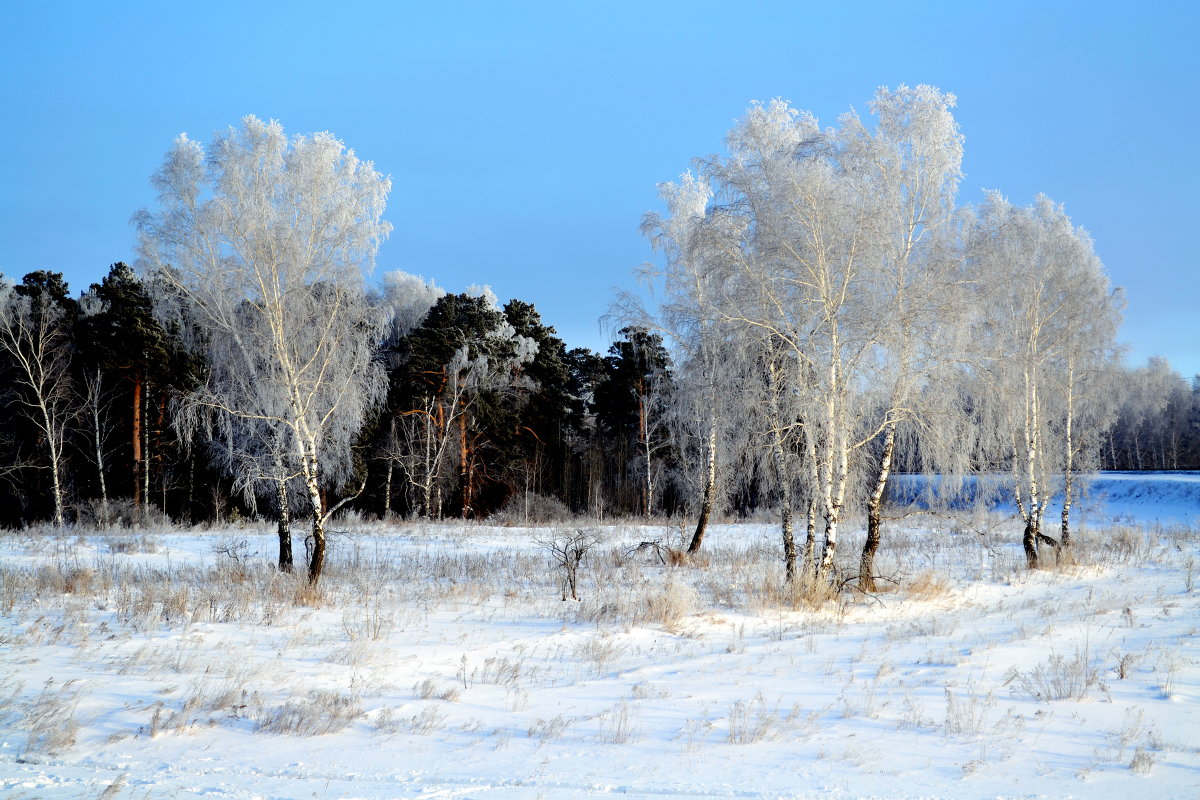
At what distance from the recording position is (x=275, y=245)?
40.3ft

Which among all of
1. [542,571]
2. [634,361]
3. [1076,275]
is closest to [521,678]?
[542,571]

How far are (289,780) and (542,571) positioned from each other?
395 inches

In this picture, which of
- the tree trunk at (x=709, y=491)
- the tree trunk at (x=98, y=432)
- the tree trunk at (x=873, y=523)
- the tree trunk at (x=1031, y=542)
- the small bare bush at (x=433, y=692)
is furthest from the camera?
the tree trunk at (x=98, y=432)

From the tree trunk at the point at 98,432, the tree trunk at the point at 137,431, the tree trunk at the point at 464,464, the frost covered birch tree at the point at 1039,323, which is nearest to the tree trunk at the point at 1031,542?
the frost covered birch tree at the point at 1039,323

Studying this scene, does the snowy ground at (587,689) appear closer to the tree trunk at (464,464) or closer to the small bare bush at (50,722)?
the small bare bush at (50,722)

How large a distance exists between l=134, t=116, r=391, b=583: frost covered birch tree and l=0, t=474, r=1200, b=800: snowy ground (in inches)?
145

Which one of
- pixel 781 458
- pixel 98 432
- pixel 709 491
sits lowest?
pixel 709 491

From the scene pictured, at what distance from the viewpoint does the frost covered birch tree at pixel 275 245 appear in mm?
12188

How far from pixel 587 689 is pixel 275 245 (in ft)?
31.8

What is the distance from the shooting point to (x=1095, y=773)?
13.4ft

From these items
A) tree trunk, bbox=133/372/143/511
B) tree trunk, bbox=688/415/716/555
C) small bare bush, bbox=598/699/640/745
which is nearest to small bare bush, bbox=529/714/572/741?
small bare bush, bbox=598/699/640/745

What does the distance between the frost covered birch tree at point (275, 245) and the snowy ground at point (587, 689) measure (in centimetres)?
369

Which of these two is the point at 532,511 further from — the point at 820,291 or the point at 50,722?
the point at 50,722

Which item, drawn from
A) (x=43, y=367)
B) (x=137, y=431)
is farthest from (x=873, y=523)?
(x=43, y=367)
